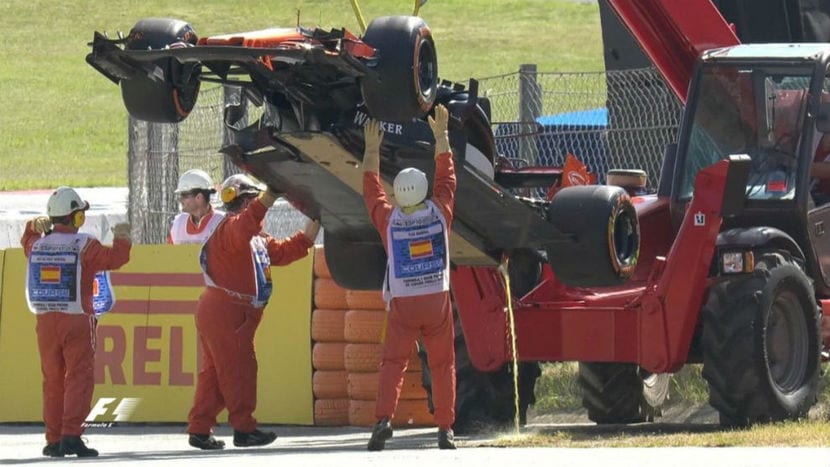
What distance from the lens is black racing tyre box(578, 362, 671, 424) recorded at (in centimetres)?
1441

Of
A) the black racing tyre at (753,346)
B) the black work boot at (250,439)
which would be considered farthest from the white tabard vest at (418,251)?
the black racing tyre at (753,346)

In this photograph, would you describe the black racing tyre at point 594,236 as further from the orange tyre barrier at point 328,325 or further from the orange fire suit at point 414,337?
the orange tyre barrier at point 328,325

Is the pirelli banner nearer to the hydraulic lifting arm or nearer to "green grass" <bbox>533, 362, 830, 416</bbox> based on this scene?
"green grass" <bbox>533, 362, 830, 416</bbox>

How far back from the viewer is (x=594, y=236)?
11.9 m

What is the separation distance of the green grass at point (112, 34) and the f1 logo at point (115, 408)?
2367 cm

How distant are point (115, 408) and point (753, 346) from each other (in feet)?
16.4

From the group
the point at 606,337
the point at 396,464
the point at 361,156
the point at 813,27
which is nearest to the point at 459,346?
the point at 606,337

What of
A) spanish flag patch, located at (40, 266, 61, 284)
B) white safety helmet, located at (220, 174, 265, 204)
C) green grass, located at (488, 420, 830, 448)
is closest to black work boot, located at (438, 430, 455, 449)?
green grass, located at (488, 420, 830, 448)

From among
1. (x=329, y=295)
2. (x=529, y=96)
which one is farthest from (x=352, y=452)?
(x=529, y=96)

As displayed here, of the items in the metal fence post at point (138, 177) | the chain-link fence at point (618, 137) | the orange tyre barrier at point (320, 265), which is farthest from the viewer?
the metal fence post at point (138, 177)

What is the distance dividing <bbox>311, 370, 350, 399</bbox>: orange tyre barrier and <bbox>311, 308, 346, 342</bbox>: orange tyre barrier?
0.24 metres

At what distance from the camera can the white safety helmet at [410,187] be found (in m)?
11.5

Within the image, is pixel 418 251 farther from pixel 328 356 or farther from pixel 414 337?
pixel 328 356

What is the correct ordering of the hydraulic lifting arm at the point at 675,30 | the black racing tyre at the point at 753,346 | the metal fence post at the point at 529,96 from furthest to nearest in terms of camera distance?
1. the metal fence post at the point at 529,96
2. the hydraulic lifting arm at the point at 675,30
3. the black racing tyre at the point at 753,346
